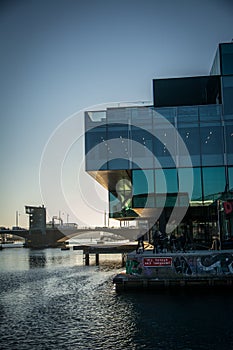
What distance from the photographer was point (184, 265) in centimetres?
2922

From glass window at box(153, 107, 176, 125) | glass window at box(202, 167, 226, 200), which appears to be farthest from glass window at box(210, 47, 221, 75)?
glass window at box(202, 167, 226, 200)

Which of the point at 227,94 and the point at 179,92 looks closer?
the point at 227,94

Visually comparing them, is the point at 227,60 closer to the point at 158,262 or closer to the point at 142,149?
the point at 142,149

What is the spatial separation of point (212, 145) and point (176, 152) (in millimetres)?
3224

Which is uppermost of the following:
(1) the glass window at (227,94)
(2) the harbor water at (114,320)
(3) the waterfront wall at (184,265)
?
(1) the glass window at (227,94)

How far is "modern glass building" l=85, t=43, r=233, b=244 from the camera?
3631 cm

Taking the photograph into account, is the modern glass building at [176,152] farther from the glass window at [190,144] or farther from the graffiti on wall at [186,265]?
the graffiti on wall at [186,265]

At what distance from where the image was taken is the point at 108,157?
37406mm

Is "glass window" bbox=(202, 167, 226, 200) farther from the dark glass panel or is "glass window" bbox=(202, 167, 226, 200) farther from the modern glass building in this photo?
the dark glass panel

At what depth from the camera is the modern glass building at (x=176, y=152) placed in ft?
119

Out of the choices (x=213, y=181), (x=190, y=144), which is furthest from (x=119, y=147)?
(x=213, y=181)

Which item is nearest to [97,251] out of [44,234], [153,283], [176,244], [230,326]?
A: [176,244]

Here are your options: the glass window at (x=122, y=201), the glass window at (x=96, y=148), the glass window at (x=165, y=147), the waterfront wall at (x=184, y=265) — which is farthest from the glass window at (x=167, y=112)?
the waterfront wall at (x=184, y=265)

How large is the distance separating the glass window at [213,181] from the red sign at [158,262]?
892 cm
